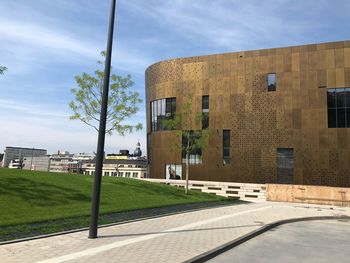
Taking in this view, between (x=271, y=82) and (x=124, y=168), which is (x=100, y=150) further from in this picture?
(x=124, y=168)

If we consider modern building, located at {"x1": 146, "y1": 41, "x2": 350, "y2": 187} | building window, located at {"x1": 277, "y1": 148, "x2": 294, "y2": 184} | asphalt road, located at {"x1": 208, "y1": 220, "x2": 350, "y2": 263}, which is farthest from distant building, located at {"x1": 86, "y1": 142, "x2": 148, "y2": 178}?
asphalt road, located at {"x1": 208, "y1": 220, "x2": 350, "y2": 263}

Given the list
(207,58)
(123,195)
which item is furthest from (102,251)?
(207,58)

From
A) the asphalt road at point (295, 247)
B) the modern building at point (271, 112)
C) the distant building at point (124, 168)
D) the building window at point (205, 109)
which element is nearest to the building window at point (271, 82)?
the modern building at point (271, 112)

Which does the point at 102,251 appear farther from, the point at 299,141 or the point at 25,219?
the point at 299,141

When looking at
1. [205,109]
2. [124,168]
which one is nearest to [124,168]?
[124,168]

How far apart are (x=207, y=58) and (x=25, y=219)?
33.1 metres

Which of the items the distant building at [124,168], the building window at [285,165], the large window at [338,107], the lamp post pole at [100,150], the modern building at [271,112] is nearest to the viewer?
the lamp post pole at [100,150]

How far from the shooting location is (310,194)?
98.8 feet

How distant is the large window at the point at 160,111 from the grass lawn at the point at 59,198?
20.9 m

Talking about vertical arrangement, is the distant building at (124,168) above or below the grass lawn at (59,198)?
above

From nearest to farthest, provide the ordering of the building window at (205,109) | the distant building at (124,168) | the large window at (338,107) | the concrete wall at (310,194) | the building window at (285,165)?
the concrete wall at (310,194) → the large window at (338,107) → the building window at (285,165) → the building window at (205,109) → the distant building at (124,168)

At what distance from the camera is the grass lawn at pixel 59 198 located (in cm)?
1256

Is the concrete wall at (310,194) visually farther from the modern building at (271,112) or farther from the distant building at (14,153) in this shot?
the distant building at (14,153)

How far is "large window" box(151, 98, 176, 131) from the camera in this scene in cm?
4444
